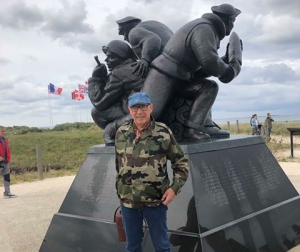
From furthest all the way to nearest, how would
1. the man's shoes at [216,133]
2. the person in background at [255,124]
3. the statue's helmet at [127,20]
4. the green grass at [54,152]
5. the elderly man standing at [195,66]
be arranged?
the person in background at [255,124] < the green grass at [54,152] < the statue's helmet at [127,20] < the man's shoes at [216,133] < the elderly man standing at [195,66]

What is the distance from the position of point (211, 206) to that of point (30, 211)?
394 centimetres

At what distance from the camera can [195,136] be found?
4574 mm

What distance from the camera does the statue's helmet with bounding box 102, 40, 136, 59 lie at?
5.09 m

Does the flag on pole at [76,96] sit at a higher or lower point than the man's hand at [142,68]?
higher

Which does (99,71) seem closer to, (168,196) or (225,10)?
(225,10)

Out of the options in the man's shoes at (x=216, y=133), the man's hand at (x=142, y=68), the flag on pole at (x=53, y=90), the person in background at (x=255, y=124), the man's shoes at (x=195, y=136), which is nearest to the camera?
the man's shoes at (x=195, y=136)

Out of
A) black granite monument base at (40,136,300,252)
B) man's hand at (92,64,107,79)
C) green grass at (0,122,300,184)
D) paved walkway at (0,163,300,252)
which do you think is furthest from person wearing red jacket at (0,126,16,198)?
black granite monument base at (40,136,300,252)

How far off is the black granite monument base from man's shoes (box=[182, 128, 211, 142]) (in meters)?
0.26

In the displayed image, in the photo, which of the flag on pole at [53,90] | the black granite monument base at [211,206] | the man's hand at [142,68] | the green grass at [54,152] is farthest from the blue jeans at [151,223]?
the flag on pole at [53,90]

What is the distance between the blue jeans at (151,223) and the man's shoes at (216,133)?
2562mm

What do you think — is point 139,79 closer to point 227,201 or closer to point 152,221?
point 227,201

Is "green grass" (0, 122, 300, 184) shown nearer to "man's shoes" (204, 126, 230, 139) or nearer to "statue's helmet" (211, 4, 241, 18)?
"man's shoes" (204, 126, 230, 139)

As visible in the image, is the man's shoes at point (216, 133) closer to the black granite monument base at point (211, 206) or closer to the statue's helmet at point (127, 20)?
the black granite monument base at point (211, 206)

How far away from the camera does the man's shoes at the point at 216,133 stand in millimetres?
5059
